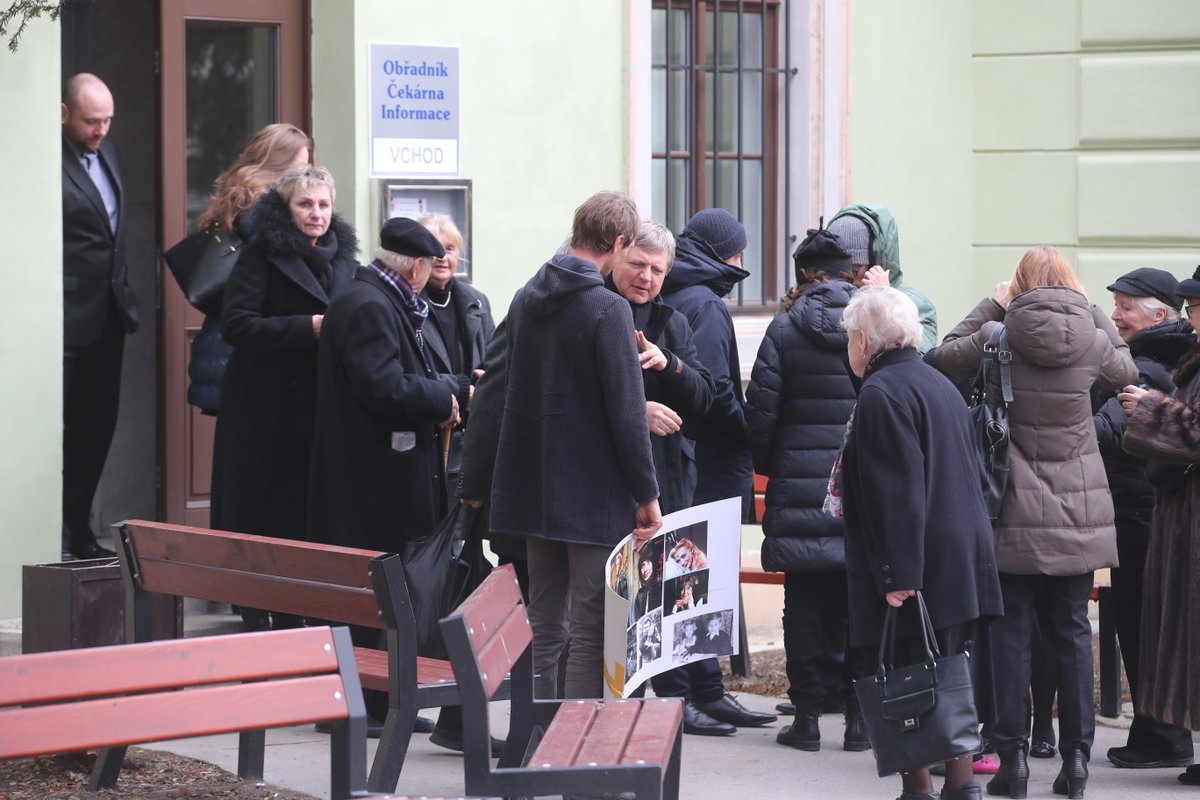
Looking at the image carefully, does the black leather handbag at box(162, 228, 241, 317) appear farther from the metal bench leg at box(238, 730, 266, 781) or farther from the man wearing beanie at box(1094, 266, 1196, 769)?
the man wearing beanie at box(1094, 266, 1196, 769)

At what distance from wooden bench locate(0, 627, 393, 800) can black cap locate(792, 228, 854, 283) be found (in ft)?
9.79

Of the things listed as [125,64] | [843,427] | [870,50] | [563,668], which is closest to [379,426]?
[563,668]

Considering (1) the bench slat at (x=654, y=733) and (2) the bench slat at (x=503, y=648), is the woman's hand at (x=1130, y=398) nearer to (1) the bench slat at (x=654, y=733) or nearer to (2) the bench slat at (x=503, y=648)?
(1) the bench slat at (x=654, y=733)

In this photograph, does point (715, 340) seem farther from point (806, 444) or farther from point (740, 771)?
point (740, 771)

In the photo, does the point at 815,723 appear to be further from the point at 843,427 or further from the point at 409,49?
the point at 409,49

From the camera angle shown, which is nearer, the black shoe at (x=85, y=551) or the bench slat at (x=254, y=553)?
the bench slat at (x=254, y=553)

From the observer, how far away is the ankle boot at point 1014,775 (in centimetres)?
599

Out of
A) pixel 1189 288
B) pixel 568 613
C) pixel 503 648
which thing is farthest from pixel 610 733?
pixel 1189 288

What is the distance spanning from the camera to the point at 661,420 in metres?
6.20

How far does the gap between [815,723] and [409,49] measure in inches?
138

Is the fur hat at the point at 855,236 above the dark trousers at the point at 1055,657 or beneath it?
above

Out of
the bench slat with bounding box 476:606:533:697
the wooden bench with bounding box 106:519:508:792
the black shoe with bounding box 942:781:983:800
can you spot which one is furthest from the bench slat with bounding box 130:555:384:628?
the black shoe with bounding box 942:781:983:800

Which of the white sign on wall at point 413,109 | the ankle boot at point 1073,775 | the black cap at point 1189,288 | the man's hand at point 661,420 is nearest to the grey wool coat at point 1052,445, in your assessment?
the black cap at point 1189,288

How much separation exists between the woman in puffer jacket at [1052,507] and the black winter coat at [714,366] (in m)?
1.11
